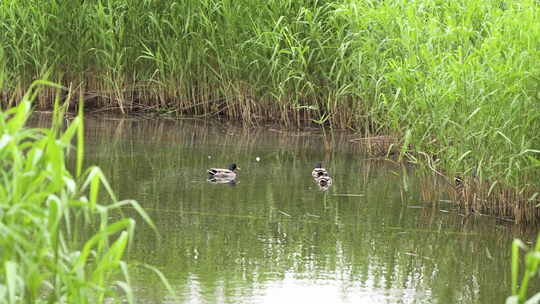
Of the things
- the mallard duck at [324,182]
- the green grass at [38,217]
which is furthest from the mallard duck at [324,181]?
the green grass at [38,217]

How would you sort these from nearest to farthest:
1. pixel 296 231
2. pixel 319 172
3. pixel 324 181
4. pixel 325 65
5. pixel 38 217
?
pixel 38 217 < pixel 296 231 < pixel 324 181 < pixel 319 172 < pixel 325 65

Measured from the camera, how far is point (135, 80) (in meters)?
13.0

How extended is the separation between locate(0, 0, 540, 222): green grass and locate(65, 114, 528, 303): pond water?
1.42 feet

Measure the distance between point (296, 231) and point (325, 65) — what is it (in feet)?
14.8

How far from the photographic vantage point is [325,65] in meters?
11.7

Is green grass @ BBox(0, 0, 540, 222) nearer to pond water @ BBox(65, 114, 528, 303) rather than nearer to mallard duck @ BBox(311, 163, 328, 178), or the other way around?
pond water @ BBox(65, 114, 528, 303)

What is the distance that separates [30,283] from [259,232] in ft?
12.3

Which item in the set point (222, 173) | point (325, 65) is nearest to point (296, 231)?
point (222, 173)

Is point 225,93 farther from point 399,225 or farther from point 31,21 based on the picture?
point 399,225

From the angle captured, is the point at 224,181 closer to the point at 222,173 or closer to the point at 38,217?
the point at 222,173

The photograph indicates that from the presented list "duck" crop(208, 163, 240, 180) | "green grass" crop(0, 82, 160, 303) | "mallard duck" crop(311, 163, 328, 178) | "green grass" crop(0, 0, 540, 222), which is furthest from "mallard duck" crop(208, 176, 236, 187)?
"green grass" crop(0, 82, 160, 303)

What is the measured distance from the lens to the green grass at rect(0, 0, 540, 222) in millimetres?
7520

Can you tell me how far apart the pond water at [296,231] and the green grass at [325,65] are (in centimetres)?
43

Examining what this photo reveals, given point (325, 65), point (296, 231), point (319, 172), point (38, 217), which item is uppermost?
point (325, 65)
